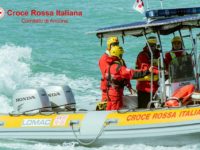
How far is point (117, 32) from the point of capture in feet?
33.8

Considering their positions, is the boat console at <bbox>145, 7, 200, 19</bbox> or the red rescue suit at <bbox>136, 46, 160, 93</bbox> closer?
the boat console at <bbox>145, 7, 200, 19</bbox>

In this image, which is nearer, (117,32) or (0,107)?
(117,32)

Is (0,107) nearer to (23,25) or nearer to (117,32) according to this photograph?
(117,32)

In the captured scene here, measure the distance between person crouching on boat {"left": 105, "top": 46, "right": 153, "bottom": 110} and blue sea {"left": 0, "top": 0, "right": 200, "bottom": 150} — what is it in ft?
2.12

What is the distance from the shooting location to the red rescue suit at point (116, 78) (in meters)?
10.1

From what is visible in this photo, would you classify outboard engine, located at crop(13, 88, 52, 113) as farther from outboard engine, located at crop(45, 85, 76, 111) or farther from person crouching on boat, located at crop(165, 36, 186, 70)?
person crouching on boat, located at crop(165, 36, 186, 70)

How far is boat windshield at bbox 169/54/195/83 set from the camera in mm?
10211

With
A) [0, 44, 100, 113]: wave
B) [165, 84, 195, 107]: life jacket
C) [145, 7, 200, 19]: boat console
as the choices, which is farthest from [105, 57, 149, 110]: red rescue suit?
[0, 44, 100, 113]: wave

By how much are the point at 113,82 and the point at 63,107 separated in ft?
4.05

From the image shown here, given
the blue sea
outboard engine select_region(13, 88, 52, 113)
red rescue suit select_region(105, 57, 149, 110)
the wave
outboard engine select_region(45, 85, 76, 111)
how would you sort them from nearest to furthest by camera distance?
red rescue suit select_region(105, 57, 149, 110)
outboard engine select_region(13, 88, 52, 113)
outboard engine select_region(45, 85, 76, 111)
the blue sea
the wave

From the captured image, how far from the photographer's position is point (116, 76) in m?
10.2

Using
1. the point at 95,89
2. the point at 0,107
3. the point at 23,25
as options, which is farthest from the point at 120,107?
the point at 23,25

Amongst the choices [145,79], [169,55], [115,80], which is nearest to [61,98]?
[115,80]

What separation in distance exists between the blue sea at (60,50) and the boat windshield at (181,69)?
0.97 m
